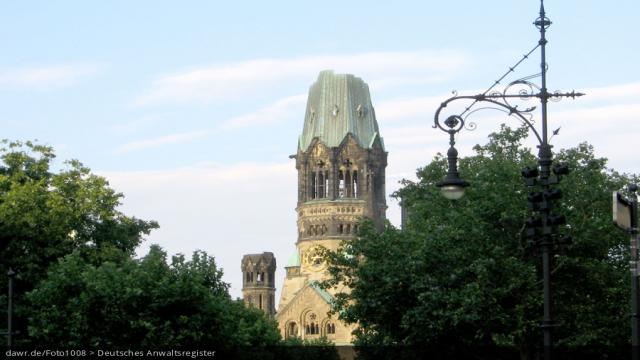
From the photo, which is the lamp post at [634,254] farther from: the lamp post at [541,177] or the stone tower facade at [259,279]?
the stone tower facade at [259,279]

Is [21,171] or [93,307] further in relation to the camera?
[21,171]

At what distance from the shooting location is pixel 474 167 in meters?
60.7

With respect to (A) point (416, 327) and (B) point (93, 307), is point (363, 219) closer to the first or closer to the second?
(A) point (416, 327)

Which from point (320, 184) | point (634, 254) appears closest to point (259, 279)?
point (320, 184)

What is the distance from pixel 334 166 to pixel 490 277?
363 ft

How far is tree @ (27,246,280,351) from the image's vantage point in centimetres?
4950

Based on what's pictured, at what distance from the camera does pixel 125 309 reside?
50438 millimetres

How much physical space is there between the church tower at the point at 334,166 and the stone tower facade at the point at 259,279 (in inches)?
578

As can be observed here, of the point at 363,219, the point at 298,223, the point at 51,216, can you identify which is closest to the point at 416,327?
the point at 363,219

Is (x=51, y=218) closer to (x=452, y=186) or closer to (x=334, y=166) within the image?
(x=452, y=186)

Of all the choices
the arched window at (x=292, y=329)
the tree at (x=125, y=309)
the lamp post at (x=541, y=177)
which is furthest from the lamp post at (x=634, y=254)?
the arched window at (x=292, y=329)

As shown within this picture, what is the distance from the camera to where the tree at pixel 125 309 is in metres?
49.5

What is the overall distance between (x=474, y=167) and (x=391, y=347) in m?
11.1

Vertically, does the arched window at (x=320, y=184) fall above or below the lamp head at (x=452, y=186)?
above
